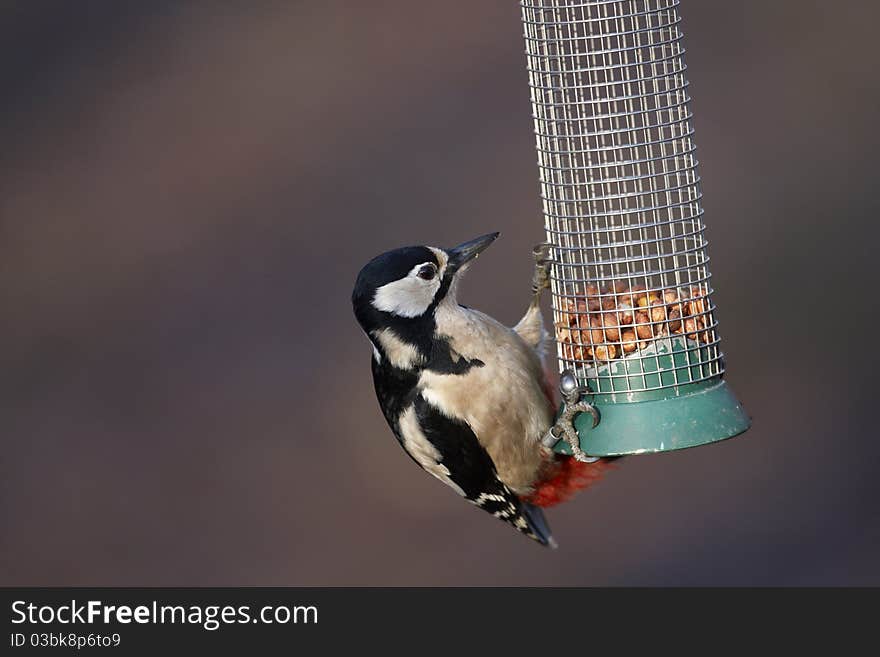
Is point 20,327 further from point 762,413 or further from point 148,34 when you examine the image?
point 762,413

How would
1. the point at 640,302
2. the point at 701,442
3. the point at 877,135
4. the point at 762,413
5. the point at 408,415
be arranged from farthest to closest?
the point at 877,135, the point at 762,413, the point at 408,415, the point at 640,302, the point at 701,442

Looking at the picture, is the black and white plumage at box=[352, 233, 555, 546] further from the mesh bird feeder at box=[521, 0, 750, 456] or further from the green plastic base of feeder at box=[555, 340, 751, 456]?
the green plastic base of feeder at box=[555, 340, 751, 456]

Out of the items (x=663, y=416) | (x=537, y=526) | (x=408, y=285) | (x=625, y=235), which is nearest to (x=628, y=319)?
(x=625, y=235)

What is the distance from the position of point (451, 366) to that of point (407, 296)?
29 cm

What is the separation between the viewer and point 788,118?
10.3 metres

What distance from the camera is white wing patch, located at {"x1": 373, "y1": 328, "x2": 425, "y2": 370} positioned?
4914 millimetres

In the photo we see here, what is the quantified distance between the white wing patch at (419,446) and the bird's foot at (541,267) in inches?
25.4

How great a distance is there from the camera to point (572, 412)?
183 inches

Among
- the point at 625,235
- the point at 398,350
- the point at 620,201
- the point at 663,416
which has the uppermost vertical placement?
the point at 620,201

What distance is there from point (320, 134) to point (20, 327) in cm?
258

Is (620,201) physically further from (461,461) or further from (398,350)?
(461,461)

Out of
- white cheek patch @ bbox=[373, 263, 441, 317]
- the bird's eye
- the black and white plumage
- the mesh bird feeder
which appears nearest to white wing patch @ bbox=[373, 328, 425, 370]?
the black and white plumage

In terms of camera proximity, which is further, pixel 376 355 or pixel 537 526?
pixel 537 526

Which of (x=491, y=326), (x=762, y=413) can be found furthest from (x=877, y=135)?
(x=491, y=326)
